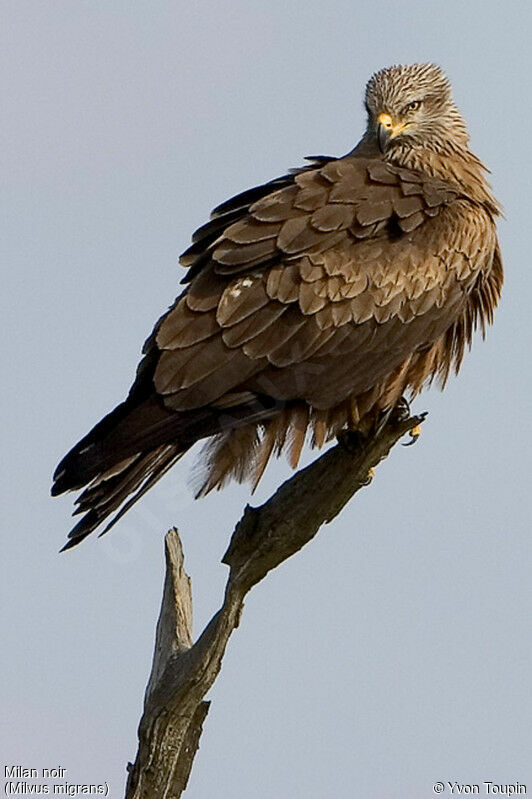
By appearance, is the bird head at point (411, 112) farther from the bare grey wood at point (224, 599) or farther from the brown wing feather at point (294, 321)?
the bare grey wood at point (224, 599)

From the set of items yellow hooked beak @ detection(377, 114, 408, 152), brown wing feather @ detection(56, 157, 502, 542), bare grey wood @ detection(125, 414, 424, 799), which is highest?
yellow hooked beak @ detection(377, 114, 408, 152)

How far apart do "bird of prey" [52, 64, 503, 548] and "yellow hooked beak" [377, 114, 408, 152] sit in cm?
60

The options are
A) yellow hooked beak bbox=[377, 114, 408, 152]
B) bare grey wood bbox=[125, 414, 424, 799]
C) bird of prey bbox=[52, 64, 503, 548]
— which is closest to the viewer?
bare grey wood bbox=[125, 414, 424, 799]

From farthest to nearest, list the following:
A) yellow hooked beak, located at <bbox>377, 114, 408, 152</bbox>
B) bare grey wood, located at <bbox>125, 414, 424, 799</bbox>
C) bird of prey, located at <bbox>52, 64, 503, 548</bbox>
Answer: yellow hooked beak, located at <bbox>377, 114, 408, 152</bbox>, bird of prey, located at <bbox>52, 64, 503, 548</bbox>, bare grey wood, located at <bbox>125, 414, 424, 799</bbox>

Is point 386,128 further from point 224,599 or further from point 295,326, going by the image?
point 224,599

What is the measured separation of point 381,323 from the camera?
710 cm

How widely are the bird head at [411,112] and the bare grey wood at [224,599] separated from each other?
6.34 feet

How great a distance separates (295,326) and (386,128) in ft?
5.43

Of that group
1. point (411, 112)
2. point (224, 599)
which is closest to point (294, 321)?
point (224, 599)

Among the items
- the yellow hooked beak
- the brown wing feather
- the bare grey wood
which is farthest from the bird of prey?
the yellow hooked beak

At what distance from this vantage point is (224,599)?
245 inches

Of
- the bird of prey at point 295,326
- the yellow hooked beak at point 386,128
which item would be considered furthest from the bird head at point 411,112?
the bird of prey at point 295,326

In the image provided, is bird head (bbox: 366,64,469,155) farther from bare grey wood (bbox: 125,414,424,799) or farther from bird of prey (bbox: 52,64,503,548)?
bare grey wood (bbox: 125,414,424,799)

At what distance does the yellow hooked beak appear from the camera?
8031 mm
